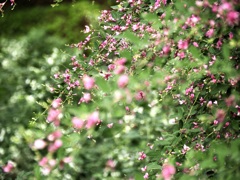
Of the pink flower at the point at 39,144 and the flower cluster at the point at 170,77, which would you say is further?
the flower cluster at the point at 170,77

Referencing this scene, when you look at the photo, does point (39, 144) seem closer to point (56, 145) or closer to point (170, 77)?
point (56, 145)

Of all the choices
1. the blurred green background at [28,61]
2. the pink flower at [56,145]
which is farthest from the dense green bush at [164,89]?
the blurred green background at [28,61]

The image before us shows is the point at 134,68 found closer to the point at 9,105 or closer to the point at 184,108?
the point at 184,108

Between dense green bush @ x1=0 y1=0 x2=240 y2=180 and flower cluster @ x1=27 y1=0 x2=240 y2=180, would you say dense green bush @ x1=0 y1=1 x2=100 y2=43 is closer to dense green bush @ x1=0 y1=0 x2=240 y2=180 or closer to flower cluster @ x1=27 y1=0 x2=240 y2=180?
flower cluster @ x1=27 y1=0 x2=240 y2=180

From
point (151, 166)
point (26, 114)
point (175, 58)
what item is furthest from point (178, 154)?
point (26, 114)

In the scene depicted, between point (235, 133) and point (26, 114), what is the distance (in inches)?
148

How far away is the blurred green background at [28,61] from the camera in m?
5.08

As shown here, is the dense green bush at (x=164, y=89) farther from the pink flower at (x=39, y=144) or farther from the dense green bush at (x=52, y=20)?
the dense green bush at (x=52, y=20)

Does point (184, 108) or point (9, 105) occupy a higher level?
point (9, 105)

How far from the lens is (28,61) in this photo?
277 inches

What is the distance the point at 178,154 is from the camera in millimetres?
2301

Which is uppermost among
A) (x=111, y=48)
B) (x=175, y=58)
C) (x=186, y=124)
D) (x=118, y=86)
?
(x=111, y=48)

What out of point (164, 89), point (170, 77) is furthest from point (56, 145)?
point (164, 89)

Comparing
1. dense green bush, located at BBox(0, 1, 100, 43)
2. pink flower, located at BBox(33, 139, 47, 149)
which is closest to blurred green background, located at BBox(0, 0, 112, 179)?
dense green bush, located at BBox(0, 1, 100, 43)
